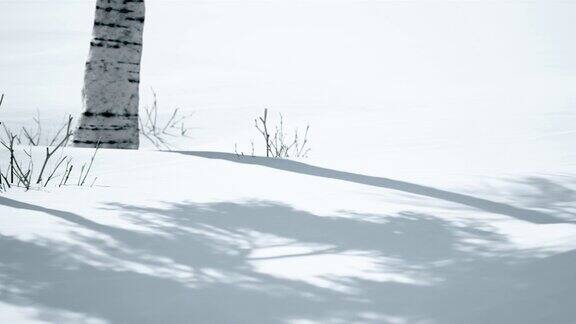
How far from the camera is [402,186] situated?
4547 mm

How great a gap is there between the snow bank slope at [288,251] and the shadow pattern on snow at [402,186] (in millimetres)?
26

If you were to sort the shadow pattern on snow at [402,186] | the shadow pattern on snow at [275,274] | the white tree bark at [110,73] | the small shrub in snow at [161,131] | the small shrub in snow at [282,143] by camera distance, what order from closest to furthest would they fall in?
1. the shadow pattern on snow at [275,274]
2. the shadow pattern on snow at [402,186]
3. the white tree bark at [110,73]
4. the small shrub in snow at [282,143]
5. the small shrub in snow at [161,131]

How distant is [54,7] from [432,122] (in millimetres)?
29705

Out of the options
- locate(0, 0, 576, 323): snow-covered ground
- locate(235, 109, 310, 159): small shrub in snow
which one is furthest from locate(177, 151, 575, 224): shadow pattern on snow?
locate(235, 109, 310, 159): small shrub in snow

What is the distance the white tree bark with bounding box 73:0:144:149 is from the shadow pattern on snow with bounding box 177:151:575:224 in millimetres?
837

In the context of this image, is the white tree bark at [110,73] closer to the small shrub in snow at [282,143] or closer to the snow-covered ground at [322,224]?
the snow-covered ground at [322,224]

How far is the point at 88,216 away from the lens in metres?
3.51

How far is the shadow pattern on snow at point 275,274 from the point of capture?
7.66ft

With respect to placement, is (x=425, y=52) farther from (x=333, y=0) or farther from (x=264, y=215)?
(x=264, y=215)

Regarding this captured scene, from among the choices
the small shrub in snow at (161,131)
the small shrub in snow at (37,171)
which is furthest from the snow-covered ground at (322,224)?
the small shrub in snow at (161,131)

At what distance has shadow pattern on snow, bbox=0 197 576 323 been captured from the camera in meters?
2.33

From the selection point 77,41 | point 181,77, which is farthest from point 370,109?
point 77,41

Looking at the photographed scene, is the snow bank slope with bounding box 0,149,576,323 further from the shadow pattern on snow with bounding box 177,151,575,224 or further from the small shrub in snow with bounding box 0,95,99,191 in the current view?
the small shrub in snow with bounding box 0,95,99,191

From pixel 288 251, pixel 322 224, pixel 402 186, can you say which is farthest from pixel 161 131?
pixel 288 251
